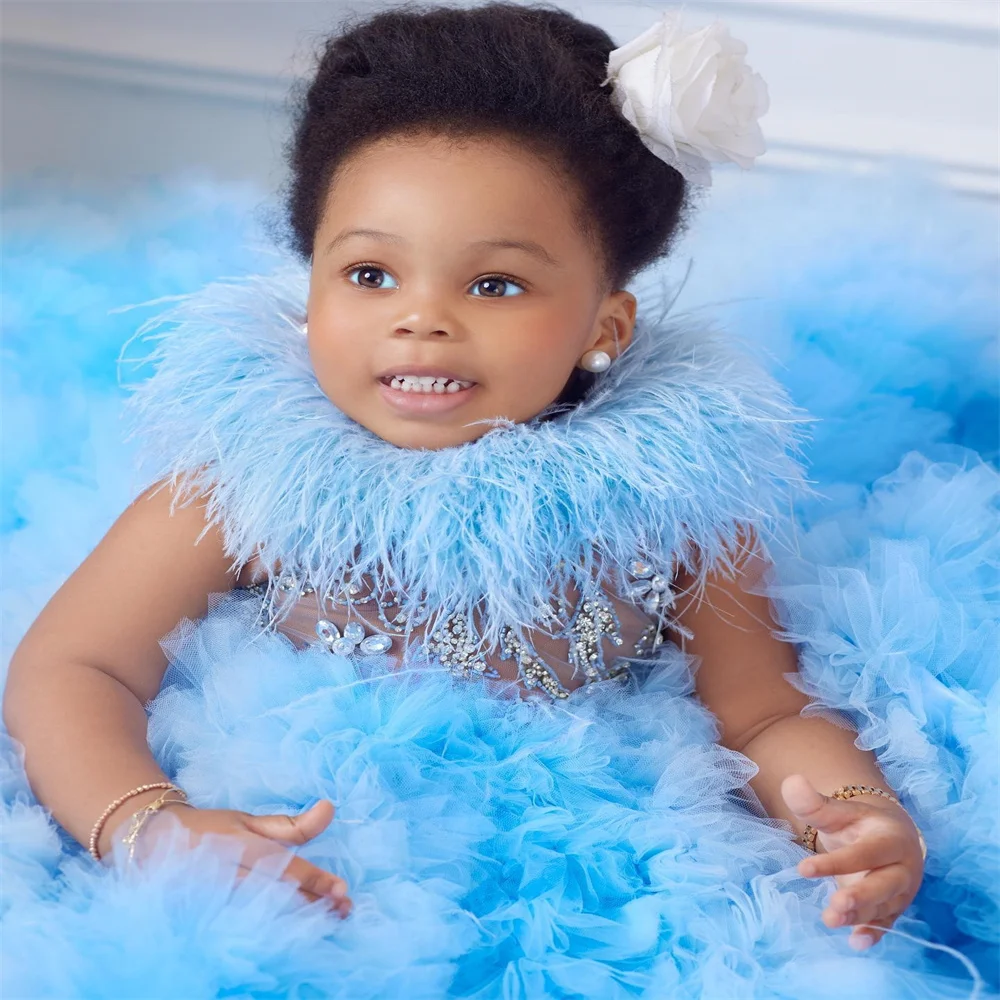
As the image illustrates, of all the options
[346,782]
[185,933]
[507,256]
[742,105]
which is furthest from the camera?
[742,105]

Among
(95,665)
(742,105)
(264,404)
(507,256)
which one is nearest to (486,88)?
(507,256)

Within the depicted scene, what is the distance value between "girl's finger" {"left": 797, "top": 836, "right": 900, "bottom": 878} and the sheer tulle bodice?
0.32 m

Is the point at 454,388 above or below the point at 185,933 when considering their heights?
above

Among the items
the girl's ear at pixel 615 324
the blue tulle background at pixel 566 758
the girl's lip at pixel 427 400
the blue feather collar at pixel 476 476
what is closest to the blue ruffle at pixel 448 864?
the blue tulle background at pixel 566 758

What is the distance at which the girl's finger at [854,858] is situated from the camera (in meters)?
0.99

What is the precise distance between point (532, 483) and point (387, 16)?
540 mm

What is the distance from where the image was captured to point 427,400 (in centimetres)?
120

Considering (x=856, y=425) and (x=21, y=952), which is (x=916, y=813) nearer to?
(x=856, y=425)

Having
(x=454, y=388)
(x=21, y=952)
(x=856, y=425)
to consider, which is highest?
(x=454, y=388)

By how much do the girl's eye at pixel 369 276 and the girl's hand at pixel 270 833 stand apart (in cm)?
52

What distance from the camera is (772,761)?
1255 mm

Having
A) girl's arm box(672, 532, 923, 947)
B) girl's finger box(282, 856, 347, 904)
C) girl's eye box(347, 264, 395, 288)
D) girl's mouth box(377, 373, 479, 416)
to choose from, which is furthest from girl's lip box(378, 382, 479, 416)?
girl's finger box(282, 856, 347, 904)

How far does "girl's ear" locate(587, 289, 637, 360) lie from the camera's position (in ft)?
4.40

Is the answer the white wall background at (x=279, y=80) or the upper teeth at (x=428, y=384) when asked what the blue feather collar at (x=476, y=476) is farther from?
the white wall background at (x=279, y=80)
